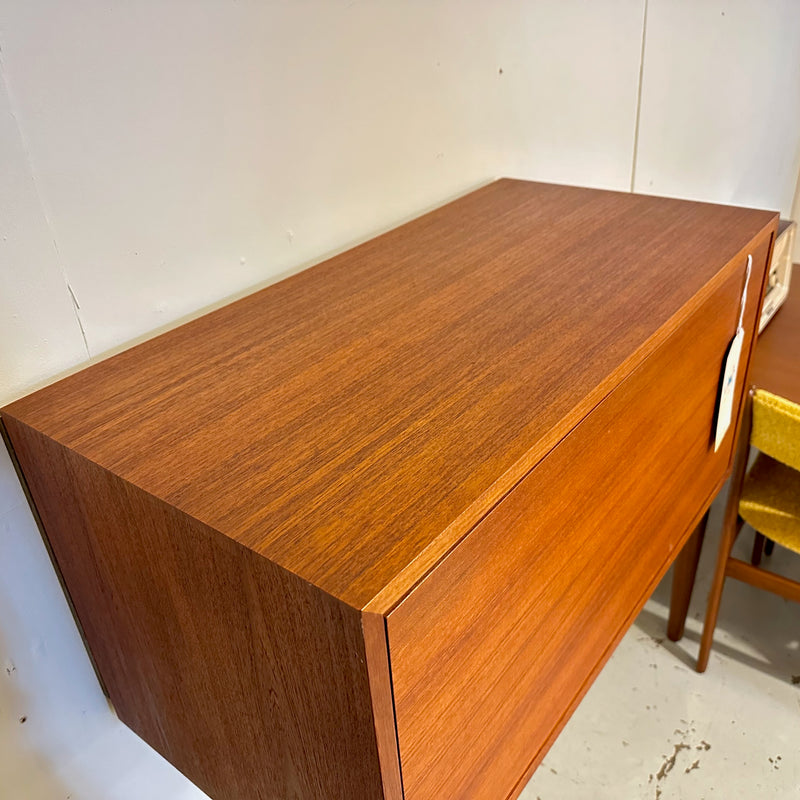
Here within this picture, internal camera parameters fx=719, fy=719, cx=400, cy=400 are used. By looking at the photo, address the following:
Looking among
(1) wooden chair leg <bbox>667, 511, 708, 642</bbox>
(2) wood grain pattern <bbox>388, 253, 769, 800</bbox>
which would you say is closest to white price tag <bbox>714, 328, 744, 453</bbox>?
(2) wood grain pattern <bbox>388, 253, 769, 800</bbox>

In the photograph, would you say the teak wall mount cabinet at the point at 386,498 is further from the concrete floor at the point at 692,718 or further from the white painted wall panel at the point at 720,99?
the white painted wall panel at the point at 720,99

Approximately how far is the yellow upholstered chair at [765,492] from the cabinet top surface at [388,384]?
344 millimetres

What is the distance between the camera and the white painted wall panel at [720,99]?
66.5 inches

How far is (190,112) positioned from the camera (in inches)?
30.5

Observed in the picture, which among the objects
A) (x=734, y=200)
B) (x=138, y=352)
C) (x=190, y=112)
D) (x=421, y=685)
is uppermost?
(x=190, y=112)

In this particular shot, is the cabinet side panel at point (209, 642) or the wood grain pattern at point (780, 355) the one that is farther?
the wood grain pattern at point (780, 355)

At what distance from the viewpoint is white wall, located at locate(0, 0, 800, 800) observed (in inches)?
26.5

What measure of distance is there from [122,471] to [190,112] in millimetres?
420

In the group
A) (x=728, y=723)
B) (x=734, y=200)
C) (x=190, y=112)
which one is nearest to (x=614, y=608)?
(x=190, y=112)

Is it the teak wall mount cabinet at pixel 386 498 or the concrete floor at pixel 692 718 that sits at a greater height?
the teak wall mount cabinet at pixel 386 498

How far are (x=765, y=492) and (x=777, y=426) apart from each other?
277mm

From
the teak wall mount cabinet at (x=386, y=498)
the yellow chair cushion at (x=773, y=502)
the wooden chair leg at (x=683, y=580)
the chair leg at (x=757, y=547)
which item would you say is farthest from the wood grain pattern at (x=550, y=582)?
the chair leg at (x=757, y=547)

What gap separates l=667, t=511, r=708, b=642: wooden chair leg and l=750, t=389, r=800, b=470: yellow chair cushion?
0.33m

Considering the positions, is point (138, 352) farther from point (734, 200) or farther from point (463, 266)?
point (734, 200)
